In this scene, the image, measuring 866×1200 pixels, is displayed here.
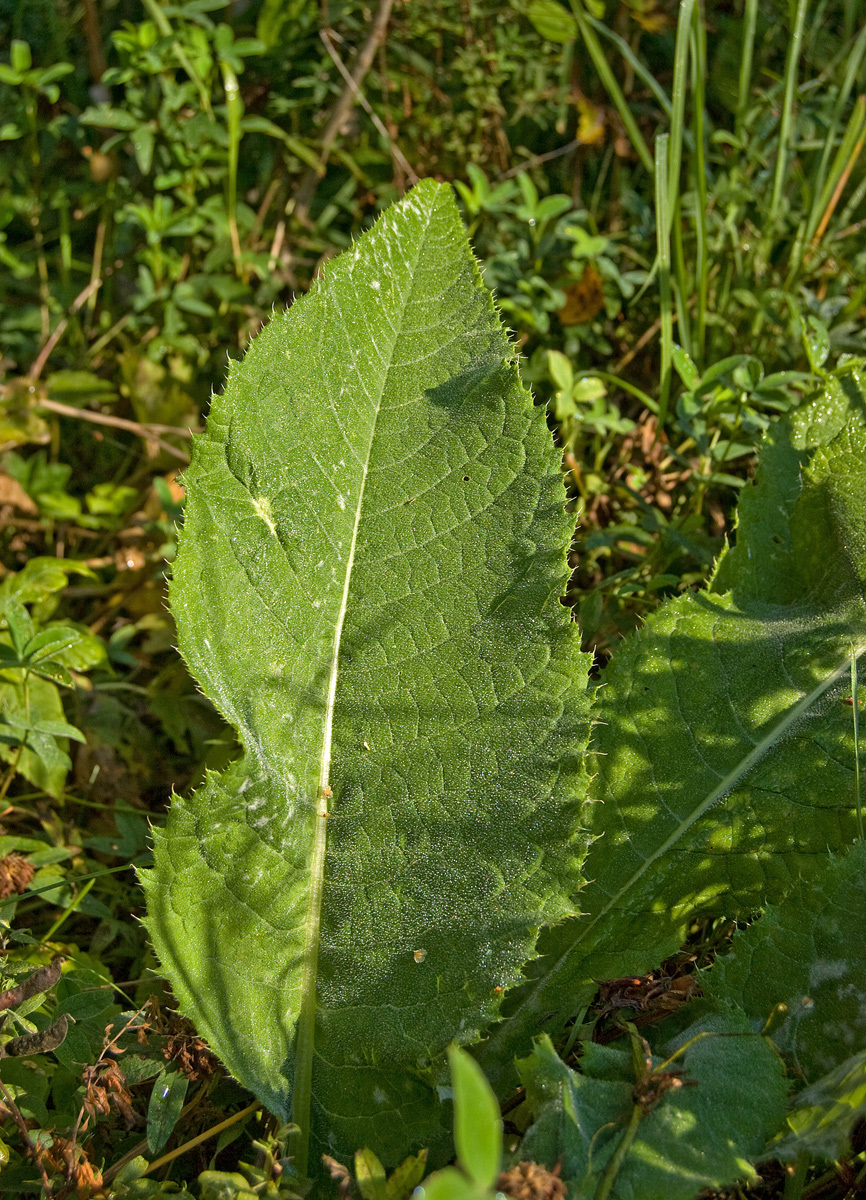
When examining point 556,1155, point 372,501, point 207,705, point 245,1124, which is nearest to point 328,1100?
point 245,1124

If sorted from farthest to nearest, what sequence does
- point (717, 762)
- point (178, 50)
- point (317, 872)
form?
point (178, 50), point (717, 762), point (317, 872)

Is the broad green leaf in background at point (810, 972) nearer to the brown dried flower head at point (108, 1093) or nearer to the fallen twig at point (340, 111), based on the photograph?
the brown dried flower head at point (108, 1093)

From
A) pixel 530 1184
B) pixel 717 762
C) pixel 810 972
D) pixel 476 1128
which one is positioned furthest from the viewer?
pixel 717 762

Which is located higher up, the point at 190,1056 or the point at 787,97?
the point at 787,97

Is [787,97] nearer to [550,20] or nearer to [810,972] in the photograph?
[550,20]

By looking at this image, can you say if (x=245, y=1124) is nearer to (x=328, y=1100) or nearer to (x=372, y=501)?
(x=328, y=1100)

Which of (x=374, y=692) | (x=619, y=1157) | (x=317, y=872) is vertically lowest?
(x=619, y=1157)

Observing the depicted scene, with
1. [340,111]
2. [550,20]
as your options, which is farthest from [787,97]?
[340,111]
